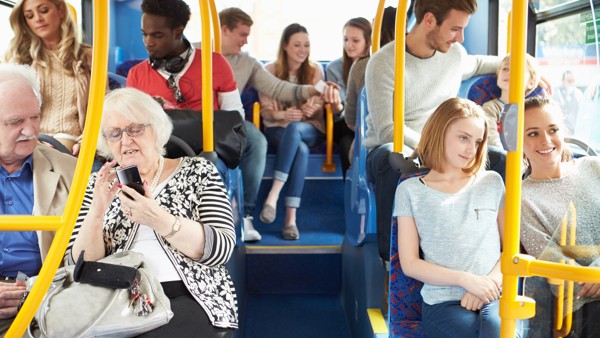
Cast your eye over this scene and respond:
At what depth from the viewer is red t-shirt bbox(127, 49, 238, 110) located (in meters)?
3.62

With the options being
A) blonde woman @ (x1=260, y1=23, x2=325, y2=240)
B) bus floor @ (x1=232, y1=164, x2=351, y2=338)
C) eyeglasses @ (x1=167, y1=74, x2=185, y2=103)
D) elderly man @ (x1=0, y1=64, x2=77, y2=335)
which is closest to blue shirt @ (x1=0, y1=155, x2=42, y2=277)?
elderly man @ (x1=0, y1=64, x2=77, y2=335)

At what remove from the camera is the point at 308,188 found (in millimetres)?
5395

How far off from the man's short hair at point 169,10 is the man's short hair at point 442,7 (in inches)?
46.8

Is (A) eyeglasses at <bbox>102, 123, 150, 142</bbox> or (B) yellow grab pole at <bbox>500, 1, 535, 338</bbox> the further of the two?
(A) eyeglasses at <bbox>102, 123, 150, 142</bbox>

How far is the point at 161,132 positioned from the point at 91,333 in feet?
2.62

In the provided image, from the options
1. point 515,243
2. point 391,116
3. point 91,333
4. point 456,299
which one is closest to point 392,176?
point 391,116

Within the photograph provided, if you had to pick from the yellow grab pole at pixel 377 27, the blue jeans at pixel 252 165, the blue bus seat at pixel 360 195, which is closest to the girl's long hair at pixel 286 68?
the blue jeans at pixel 252 165

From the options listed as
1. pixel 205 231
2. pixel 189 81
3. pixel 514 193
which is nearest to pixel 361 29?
pixel 189 81

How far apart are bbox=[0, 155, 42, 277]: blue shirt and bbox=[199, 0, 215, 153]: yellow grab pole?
815mm

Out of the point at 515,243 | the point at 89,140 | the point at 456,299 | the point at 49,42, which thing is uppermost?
the point at 49,42

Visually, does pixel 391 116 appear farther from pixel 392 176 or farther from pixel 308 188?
pixel 308 188

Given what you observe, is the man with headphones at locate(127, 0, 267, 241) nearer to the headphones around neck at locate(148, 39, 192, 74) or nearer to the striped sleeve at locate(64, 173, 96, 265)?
the headphones around neck at locate(148, 39, 192, 74)

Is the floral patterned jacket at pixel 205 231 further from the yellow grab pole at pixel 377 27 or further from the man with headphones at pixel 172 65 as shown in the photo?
the yellow grab pole at pixel 377 27

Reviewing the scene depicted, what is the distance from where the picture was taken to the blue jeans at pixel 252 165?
4.70 meters
